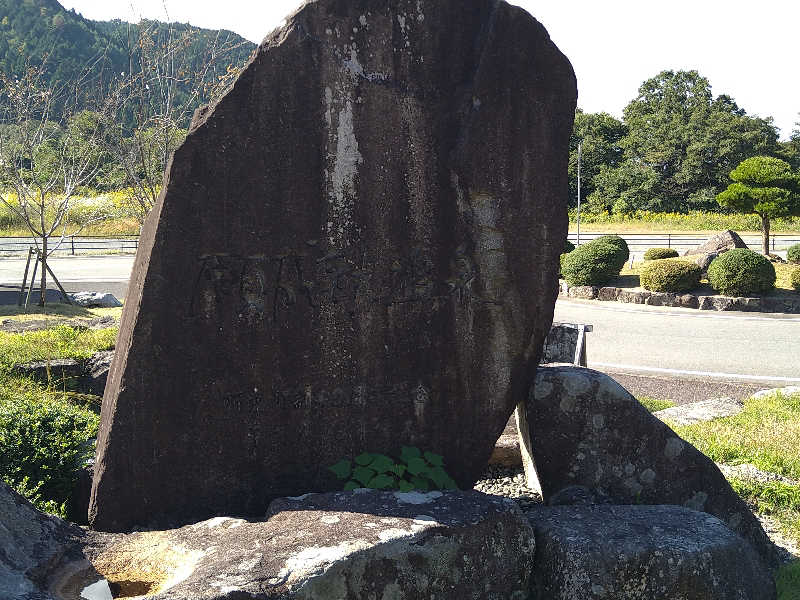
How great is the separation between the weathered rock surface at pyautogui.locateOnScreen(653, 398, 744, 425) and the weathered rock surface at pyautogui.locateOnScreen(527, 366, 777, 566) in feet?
9.13

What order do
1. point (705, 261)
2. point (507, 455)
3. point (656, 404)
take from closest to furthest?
point (507, 455) → point (656, 404) → point (705, 261)

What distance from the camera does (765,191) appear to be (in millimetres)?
21047

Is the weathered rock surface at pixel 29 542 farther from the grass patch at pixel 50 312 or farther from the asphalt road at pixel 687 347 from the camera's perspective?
the grass patch at pixel 50 312

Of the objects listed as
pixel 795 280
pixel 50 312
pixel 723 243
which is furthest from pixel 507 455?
pixel 723 243

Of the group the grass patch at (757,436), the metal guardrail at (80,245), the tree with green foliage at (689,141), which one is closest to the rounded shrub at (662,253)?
the grass patch at (757,436)

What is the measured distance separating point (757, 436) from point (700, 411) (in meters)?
1.16

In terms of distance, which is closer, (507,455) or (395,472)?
(395,472)

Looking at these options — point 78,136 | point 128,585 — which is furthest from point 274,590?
point 78,136

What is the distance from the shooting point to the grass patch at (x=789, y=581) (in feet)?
13.1

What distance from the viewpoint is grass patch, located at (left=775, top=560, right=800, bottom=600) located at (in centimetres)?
399

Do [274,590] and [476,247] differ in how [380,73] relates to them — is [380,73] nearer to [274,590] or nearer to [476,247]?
[476,247]

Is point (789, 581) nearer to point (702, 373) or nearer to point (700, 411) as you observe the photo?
point (700, 411)

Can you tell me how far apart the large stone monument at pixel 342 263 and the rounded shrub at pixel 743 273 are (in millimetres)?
12590

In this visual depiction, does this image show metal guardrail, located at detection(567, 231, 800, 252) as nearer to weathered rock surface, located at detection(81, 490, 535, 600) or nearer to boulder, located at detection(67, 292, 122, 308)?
boulder, located at detection(67, 292, 122, 308)
